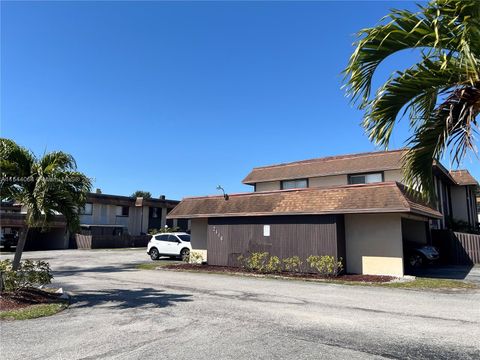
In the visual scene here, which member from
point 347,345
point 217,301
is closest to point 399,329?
point 347,345

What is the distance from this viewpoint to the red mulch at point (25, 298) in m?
9.68

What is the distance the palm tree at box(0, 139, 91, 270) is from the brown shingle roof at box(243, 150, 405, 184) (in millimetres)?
16801

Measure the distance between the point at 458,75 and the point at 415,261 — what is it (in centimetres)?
1815

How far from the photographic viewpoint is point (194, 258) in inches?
888

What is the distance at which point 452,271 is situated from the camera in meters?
18.2

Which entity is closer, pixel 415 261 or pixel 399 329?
pixel 399 329

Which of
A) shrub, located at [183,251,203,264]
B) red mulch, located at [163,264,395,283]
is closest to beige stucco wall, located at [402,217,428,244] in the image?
red mulch, located at [163,264,395,283]

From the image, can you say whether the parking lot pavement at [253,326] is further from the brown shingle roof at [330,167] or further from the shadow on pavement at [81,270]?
the brown shingle roof at [330,167]

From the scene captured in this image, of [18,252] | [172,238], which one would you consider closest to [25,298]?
[18,252]

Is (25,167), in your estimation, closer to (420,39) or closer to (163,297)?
(163,297)

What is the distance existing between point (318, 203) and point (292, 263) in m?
2.94

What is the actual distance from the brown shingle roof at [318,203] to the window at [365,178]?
5.12m

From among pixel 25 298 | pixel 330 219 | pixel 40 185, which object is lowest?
pixel 25 298

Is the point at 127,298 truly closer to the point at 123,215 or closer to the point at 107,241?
the point at 107,241
